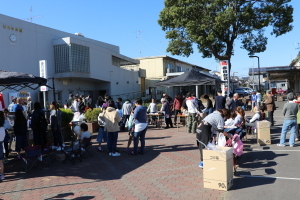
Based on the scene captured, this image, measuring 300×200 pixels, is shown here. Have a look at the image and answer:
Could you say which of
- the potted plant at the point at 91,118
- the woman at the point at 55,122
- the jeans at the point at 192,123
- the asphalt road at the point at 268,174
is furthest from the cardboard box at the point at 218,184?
the potted plant at the point at 91,118

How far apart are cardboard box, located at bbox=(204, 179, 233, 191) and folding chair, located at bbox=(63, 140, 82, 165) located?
3.88 m

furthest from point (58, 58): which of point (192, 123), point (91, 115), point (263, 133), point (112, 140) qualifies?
point (263, 133)

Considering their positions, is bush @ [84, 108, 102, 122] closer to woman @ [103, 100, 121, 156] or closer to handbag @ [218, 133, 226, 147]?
woman @ [103, 100, 121, 156]

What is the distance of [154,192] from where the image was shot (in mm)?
5516

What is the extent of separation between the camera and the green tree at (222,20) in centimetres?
2036

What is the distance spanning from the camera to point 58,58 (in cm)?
2248

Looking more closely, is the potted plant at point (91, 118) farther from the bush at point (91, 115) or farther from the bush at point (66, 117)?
the bush at point (66, 117)

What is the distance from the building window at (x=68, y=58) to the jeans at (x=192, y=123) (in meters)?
12.8

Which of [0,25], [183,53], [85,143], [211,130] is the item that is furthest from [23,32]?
[211,130]

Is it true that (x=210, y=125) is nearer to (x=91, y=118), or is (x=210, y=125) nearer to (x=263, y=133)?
(x=263, y=133)

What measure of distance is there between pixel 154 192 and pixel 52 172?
9.69 ft

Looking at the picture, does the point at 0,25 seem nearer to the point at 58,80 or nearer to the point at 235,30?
the point at 58,80

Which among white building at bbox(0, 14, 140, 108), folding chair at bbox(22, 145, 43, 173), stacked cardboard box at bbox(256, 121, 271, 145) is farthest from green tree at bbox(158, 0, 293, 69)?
folding chair at bbox(22, 145, 43, 173)

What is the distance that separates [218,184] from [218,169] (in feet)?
0.98
